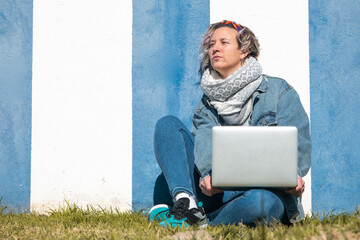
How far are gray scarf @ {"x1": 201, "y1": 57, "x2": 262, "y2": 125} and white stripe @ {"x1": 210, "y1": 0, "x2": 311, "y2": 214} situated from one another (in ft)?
1.40

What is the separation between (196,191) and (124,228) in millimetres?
500

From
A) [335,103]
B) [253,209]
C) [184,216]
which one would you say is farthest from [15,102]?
[335,103]

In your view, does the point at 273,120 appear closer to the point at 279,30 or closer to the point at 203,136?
the point at 203,136

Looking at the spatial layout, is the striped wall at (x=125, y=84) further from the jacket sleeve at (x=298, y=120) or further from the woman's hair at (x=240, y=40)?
the jacket sleeve at (x=298, y=120)

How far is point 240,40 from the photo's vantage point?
2686 millimetres

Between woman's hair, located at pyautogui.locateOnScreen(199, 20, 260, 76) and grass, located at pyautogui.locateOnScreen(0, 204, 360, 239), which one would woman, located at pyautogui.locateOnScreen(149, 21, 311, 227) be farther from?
grass, located at pyautogui.locateOnScreen(0, 204, 360, 239)

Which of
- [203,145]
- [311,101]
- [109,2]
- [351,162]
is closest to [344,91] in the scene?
[311,101]

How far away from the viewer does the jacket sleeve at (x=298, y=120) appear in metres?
2.21

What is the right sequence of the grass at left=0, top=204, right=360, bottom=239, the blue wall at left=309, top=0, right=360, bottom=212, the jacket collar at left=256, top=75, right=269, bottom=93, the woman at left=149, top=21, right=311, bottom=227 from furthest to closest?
the blue wall at left=309, top=0, right=360, bottom=212, the jacket collar at left=256, top=75, right=269, bottom=93, the woman at left=149, top=21, right=311, bottom=227, the grass at left=0, top=204, right=360, bottom=239

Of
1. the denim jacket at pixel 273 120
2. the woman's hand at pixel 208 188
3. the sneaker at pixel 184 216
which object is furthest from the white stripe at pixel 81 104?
the woman's hand at pixel 208 188

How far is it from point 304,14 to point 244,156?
4.99ft

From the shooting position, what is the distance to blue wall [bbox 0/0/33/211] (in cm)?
294

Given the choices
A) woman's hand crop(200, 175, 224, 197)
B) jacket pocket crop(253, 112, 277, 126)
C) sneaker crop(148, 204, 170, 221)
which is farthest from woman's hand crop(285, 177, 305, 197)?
sneaker crop(148, 204, 170, 221)

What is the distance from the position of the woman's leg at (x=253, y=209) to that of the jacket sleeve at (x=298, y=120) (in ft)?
0.71
